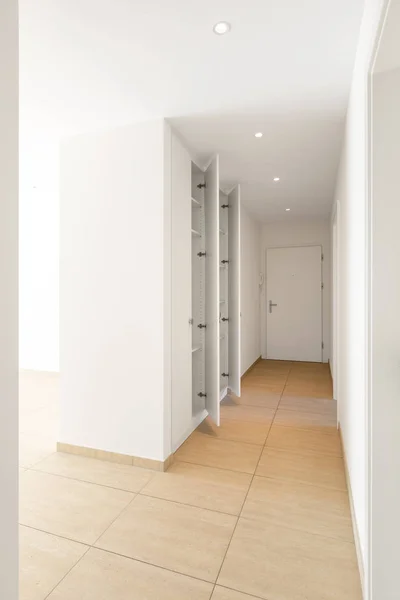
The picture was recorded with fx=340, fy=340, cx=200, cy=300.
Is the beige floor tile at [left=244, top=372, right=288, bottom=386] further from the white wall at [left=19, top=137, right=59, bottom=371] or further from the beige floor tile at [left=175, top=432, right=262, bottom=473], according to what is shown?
the white wall at [left=19, top=137, right=59, bottom=371]

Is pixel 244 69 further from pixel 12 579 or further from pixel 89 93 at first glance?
pixel 12 579

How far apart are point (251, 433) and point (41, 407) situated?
235 centimetres

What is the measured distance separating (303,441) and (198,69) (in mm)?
2802

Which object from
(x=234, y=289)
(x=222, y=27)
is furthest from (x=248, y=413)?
(x=222, y=27)

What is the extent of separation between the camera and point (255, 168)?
3430 millimetres

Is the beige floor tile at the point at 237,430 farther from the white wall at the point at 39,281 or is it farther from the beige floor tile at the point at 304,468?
the white wall at the point at 39,281

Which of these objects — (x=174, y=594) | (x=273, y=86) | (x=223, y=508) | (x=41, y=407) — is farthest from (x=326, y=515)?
(x=41, y=407)

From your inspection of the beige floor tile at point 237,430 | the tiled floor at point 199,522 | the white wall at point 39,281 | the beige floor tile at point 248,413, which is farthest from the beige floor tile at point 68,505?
the white wall at point 39,281

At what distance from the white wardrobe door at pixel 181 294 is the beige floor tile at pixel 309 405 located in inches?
52.5

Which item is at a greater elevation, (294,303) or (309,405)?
(294,303)

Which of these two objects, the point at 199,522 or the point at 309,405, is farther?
the point at 309,405

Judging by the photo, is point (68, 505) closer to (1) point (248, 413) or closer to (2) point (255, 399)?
(1) point (248, 413)

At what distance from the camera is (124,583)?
148 centimetres
